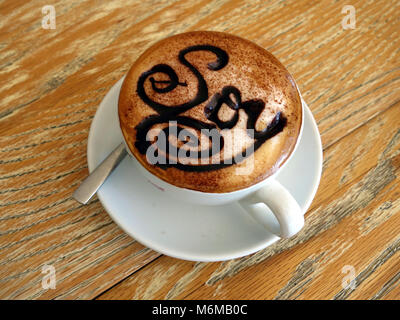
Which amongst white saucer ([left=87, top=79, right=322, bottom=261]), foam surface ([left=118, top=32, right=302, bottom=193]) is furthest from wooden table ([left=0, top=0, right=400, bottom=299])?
foam surface ([left=118, top=32, right=302, bottom=193])

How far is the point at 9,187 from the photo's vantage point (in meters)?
0.68

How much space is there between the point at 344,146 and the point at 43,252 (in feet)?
1.97

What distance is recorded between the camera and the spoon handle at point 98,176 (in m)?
0.61

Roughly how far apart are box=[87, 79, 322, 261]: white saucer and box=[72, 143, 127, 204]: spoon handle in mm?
22

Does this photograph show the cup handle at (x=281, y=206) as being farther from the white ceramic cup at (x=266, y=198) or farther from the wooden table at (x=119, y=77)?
the wooden table at (x=119, y=77)

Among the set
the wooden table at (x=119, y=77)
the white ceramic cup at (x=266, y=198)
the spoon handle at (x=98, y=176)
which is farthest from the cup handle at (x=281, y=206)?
the spoon handle at (x=98, y=176)

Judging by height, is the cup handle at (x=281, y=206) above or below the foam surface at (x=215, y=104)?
below

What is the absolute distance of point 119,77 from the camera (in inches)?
31.4

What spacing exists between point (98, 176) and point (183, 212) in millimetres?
158

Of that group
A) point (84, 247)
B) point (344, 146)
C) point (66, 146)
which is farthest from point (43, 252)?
point (344, 146)

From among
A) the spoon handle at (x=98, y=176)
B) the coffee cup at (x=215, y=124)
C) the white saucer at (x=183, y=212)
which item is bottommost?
the white saucer at (x=183, y=212)

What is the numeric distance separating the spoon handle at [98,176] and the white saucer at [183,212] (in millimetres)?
22

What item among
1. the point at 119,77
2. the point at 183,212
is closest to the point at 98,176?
the point at 183,212

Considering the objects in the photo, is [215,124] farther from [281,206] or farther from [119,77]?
[119,77]
